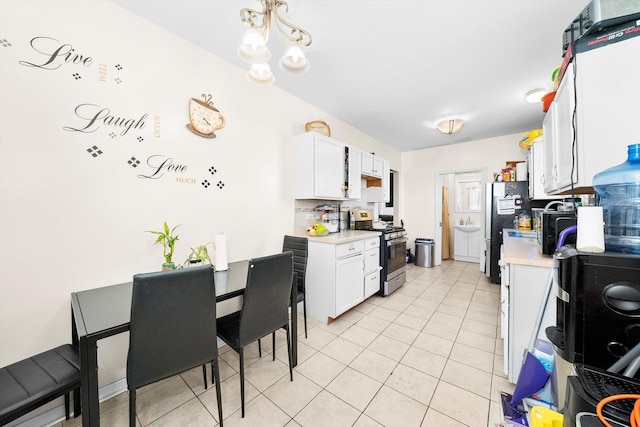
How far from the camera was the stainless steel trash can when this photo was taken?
5.09 meters

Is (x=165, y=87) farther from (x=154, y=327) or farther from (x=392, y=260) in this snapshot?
(x=392, y=260)

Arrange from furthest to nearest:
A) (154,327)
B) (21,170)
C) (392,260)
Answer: (392,260) < (21,170) < (154,327)

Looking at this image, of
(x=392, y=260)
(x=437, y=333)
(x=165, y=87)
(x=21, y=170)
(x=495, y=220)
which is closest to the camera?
(x=21, y=170)

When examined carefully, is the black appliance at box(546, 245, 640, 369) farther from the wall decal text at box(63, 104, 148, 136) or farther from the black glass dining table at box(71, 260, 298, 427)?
the wall decal text at box(63, 104, 148, 136)

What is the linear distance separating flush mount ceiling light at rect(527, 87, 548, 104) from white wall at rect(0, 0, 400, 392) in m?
3.38

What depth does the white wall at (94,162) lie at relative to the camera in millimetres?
1358

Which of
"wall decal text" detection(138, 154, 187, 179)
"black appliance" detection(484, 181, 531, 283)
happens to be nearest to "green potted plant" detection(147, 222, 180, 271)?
"wall decal text" detection(138, 154, 187, 179)

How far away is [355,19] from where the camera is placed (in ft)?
5.89

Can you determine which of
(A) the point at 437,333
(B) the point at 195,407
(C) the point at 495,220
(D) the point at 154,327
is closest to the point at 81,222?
(D) the point at 154,327

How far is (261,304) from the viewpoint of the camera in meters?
1.60

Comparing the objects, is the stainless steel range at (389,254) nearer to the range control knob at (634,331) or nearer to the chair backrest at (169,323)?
the chair backrest at (169,323)

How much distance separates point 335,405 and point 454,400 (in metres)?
0.81

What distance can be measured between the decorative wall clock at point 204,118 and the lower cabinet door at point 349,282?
181 cm

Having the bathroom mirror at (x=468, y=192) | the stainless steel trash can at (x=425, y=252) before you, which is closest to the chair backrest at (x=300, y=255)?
the stainless steel trash can at (x=425, y=252)
